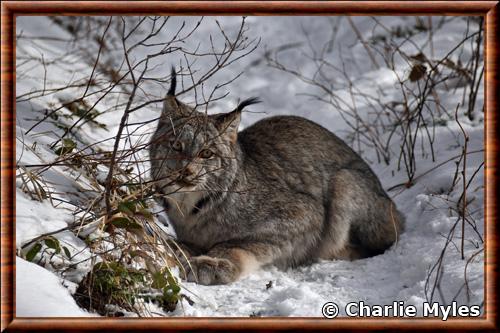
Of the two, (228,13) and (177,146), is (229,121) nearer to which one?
(177,146)

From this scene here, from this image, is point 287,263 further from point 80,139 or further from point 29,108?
point 29,108

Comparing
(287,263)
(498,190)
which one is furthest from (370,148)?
(498,190)

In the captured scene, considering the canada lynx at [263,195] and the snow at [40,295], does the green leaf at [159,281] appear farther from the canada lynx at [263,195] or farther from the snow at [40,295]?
the canada lynx at [263,195]

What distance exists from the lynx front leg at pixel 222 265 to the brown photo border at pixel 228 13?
125 cm

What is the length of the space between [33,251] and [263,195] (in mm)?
2007

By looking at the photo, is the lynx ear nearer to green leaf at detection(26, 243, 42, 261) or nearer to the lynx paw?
the lynx paw

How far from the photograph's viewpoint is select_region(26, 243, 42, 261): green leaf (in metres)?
3.67

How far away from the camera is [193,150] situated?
474cm

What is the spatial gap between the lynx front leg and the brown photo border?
1.25m

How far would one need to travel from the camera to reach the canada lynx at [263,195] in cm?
478

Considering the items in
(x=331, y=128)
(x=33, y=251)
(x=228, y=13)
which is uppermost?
(x=228, y=13)

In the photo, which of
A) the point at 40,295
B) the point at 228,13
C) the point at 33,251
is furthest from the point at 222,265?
the point at 228,13

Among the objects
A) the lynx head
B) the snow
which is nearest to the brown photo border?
the snow

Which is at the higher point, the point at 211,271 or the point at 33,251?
the point at 33,251
